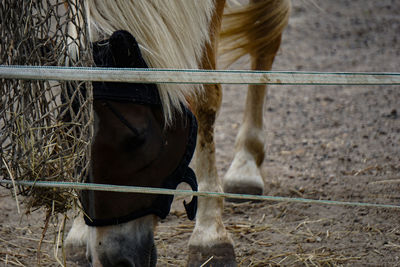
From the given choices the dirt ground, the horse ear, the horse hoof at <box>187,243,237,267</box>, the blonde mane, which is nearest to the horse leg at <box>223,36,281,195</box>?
the dirt ground

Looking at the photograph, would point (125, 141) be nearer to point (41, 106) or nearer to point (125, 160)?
point (125, 160)

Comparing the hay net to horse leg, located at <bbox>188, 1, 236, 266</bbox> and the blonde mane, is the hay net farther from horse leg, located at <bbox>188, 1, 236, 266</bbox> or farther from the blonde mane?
horse leg, located at <bbox>188, 1, 236, 266</bbox>

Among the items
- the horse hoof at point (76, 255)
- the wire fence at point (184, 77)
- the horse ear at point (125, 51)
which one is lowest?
the horse hoof at point (76, 255)

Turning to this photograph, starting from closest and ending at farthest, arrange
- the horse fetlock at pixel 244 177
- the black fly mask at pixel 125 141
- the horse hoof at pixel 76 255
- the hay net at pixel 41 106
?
1. the hay net at pixel 41 106
2. the black fly mask at pixel 125 141
3. the horse hoof at pixel 76 255
4. the horse fetlock at pixel 244 177

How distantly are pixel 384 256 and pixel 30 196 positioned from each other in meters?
→ 1.53

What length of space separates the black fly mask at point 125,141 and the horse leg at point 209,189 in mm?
528

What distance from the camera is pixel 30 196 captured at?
5.27 ft

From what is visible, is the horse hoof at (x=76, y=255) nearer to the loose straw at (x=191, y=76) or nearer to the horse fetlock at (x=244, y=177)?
the horse fetlock at (x=244, y=177)

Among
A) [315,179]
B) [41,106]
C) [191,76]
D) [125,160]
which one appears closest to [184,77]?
[191,76]

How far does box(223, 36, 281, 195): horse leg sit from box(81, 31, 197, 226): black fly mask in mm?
1367

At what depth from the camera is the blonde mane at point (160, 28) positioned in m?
1.67

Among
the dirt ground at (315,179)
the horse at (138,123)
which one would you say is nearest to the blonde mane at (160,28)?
the horse at (138,123)

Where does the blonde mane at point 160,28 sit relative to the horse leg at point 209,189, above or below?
above

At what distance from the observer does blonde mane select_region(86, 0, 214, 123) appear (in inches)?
65.6
